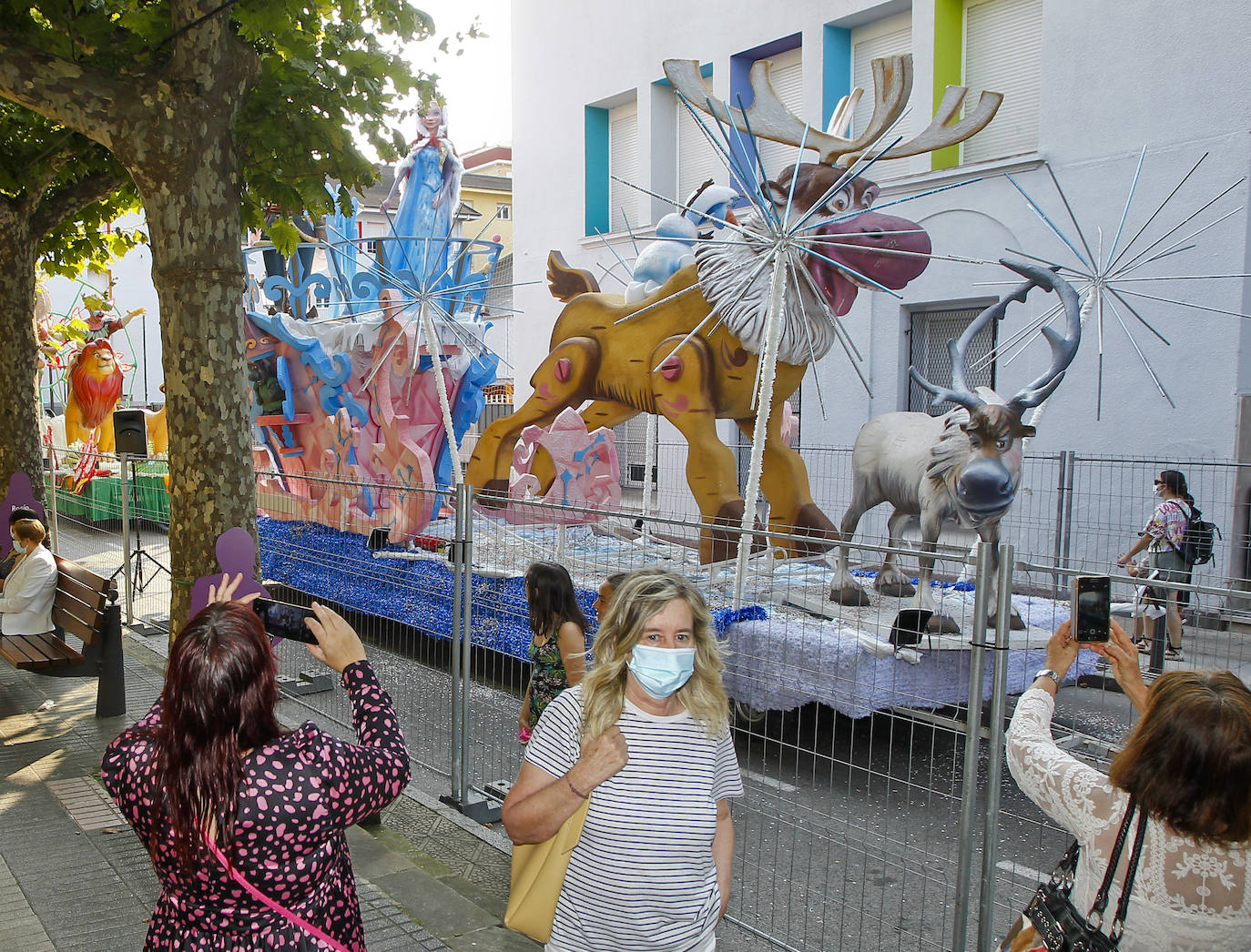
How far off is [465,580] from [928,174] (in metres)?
10.3

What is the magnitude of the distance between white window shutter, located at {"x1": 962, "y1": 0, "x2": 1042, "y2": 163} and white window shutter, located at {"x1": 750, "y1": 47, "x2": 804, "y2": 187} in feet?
8.55

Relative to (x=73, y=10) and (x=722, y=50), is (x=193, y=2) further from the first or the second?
(x=722, y=50)

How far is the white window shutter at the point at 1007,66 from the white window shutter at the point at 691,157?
4.18 metres

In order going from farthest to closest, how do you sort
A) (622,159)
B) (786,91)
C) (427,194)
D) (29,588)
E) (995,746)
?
(622,159), (786,91), (427,194), (29,588), (995,746)

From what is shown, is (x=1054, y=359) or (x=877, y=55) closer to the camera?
(x=1054, y=359)

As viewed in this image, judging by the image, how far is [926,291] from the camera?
13.2m

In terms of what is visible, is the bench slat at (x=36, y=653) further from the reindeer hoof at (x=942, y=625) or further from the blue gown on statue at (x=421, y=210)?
the blue gown on statue at (x=421, y=210)

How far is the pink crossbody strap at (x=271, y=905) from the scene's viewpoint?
2191 mm

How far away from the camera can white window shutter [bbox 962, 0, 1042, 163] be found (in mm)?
12609

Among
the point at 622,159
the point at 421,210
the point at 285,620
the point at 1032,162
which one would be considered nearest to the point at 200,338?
the point at 285,620

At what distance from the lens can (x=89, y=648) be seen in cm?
666

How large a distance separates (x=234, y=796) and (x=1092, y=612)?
2.01 meters

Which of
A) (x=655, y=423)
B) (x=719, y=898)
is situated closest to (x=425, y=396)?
(x=655, y=423)

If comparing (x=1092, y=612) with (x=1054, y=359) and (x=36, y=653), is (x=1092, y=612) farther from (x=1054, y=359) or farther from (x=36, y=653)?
(x=36, y=653)
